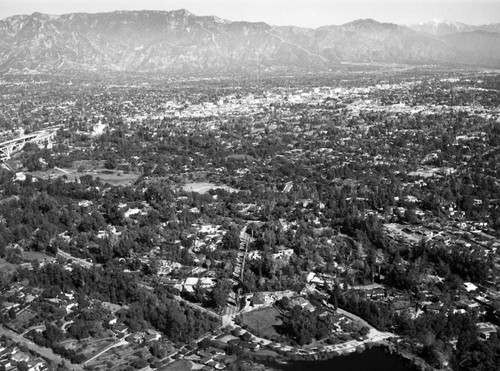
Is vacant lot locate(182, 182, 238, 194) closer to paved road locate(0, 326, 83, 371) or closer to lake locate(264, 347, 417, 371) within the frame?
paved road locate(0, 326, 83, 371)

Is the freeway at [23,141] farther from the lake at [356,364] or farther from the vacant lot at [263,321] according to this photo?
the lake at [356,364]

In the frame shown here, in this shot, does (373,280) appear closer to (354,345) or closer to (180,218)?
(354,345)

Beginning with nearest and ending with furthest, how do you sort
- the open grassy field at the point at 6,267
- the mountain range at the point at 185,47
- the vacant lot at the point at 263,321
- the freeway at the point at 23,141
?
the vacant lot at the point at 263,321 < the open grassy field at the point at 6,267 < the freeway at the point at 23,141 < the mountain range at the point at 185,47

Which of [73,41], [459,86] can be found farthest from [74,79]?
[459,86]

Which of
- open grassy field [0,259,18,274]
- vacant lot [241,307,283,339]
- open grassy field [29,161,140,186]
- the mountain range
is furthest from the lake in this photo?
the mountain range

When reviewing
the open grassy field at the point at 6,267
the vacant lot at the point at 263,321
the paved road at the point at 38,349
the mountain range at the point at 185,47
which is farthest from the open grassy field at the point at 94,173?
the mountain range at the point at 185,47

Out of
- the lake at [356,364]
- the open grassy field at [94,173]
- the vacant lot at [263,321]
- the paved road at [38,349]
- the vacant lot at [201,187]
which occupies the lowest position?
the paved road at [38,349]

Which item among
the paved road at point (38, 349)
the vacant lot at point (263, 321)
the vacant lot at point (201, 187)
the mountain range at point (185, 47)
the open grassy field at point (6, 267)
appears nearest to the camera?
the paved road at point (38, 349)
